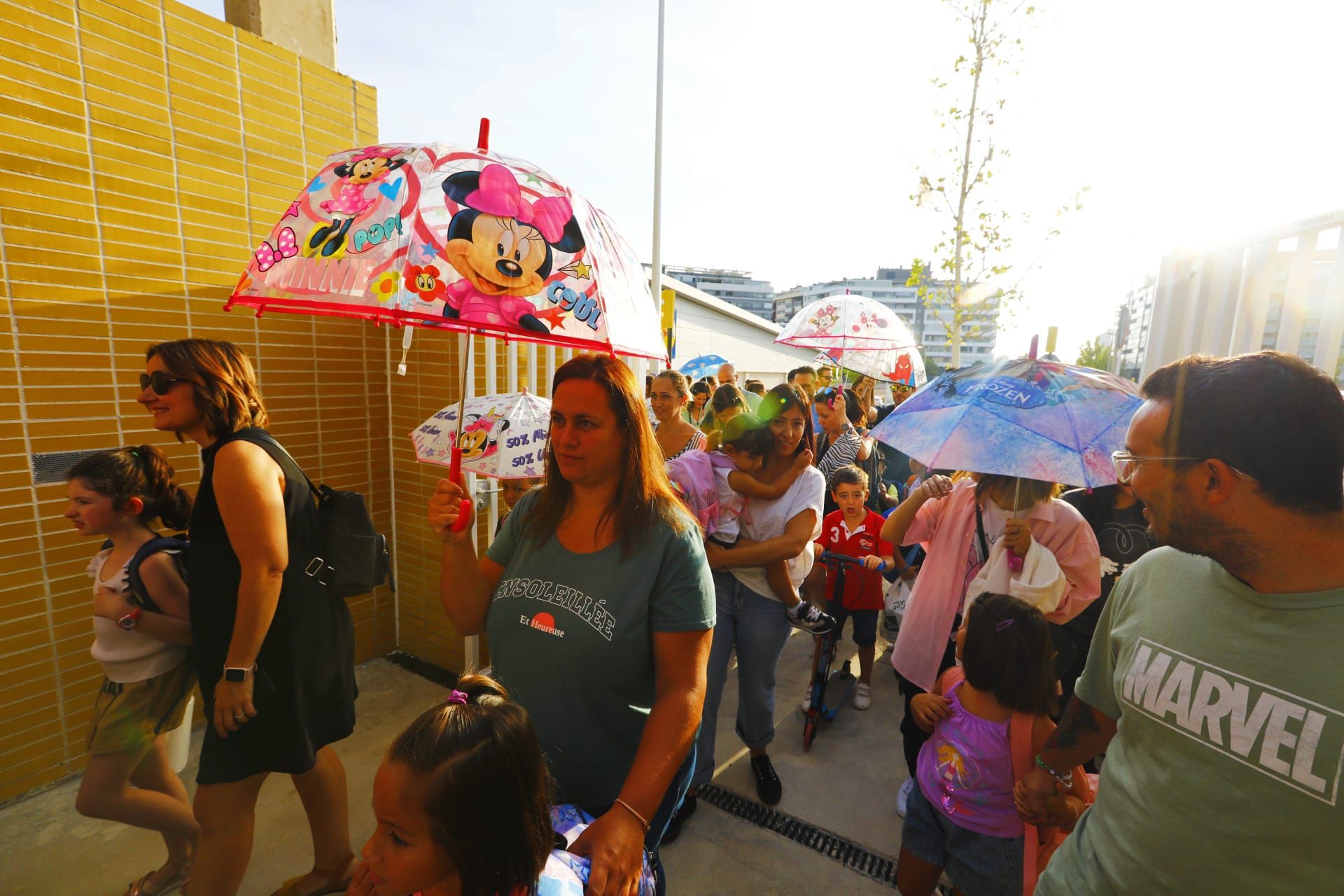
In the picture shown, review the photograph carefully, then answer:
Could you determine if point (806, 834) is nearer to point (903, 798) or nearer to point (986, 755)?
point (903, 798)

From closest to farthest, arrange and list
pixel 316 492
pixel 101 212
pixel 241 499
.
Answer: pixel 241 499
pixel 316 492
pixel 101 212

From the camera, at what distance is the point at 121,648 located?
2.25 meters

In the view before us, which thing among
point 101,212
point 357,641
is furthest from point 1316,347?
point 101,212

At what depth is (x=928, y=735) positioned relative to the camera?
8.04ft

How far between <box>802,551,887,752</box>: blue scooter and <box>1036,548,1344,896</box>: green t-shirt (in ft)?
7.25

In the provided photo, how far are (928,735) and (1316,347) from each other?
294cm

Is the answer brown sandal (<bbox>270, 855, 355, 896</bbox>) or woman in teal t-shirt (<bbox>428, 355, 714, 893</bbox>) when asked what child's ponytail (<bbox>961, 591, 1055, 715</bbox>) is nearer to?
woman in teal t-shirt (<bbox>428, 355, 714, 893</bbox>)

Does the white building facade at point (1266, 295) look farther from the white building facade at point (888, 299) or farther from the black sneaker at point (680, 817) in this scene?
the white building facade at point (888, 299)

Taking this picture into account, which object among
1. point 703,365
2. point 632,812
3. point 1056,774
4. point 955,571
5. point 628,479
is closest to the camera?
point 632,812

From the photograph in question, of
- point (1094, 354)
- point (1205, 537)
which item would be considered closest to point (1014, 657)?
point (1205, 537)

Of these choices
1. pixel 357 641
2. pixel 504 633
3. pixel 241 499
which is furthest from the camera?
pixel 357 641

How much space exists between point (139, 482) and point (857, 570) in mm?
3737

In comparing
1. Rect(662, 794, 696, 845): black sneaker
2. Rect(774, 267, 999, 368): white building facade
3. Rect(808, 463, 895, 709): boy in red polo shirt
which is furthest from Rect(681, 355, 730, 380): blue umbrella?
Rect(774, 267, 999, 368): white building facade

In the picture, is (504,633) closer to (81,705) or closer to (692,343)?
(81,705)
